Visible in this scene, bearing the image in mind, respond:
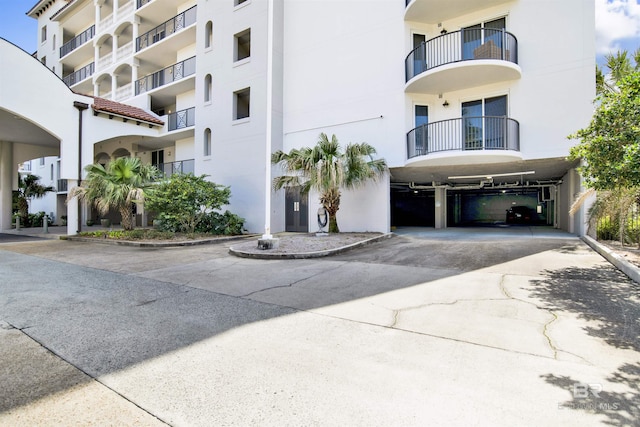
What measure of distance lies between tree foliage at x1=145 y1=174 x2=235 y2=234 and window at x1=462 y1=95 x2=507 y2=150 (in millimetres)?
11131

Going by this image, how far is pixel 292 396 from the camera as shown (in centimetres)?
262

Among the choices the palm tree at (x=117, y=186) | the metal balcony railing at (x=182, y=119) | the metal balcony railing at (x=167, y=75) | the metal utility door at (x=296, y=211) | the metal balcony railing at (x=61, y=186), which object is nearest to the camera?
the palm tree at (x=117, y=186)

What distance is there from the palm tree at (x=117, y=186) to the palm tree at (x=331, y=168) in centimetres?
676

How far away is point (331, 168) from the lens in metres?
12.4

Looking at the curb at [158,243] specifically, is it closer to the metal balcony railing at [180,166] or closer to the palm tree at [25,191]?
the metal balcony railing at [180,166]

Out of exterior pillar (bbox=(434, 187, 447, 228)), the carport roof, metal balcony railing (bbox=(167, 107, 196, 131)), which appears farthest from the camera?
metal balcony railing (bbox=(167, 107, 196, 131))

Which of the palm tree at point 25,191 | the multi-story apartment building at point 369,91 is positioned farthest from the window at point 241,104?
the palm tree at point 25,191

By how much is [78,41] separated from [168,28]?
1233 cm

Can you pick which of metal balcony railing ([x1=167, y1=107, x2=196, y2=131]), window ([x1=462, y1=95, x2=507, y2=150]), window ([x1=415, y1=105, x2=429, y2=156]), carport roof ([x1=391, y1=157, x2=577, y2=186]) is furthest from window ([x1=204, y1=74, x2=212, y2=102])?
window ([x1=462, y1=95, x2=507, y2=150])

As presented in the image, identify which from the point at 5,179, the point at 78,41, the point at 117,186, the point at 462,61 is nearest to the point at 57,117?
the point at 117,186

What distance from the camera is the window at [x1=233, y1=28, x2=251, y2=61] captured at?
18266 millimetres

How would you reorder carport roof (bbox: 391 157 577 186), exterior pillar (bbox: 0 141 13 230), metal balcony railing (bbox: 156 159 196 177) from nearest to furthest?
1. carport roof (bbox: 391 157 577 186)
2. metal balcony railing (bbox: 156 159 196 177)
3. exterior pillar (bbox: 0 141 13 230)

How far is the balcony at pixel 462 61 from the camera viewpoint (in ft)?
38.5

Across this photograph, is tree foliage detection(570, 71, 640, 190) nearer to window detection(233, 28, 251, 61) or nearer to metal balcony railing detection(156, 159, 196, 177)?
window detection(233, 28, 251, 61)
